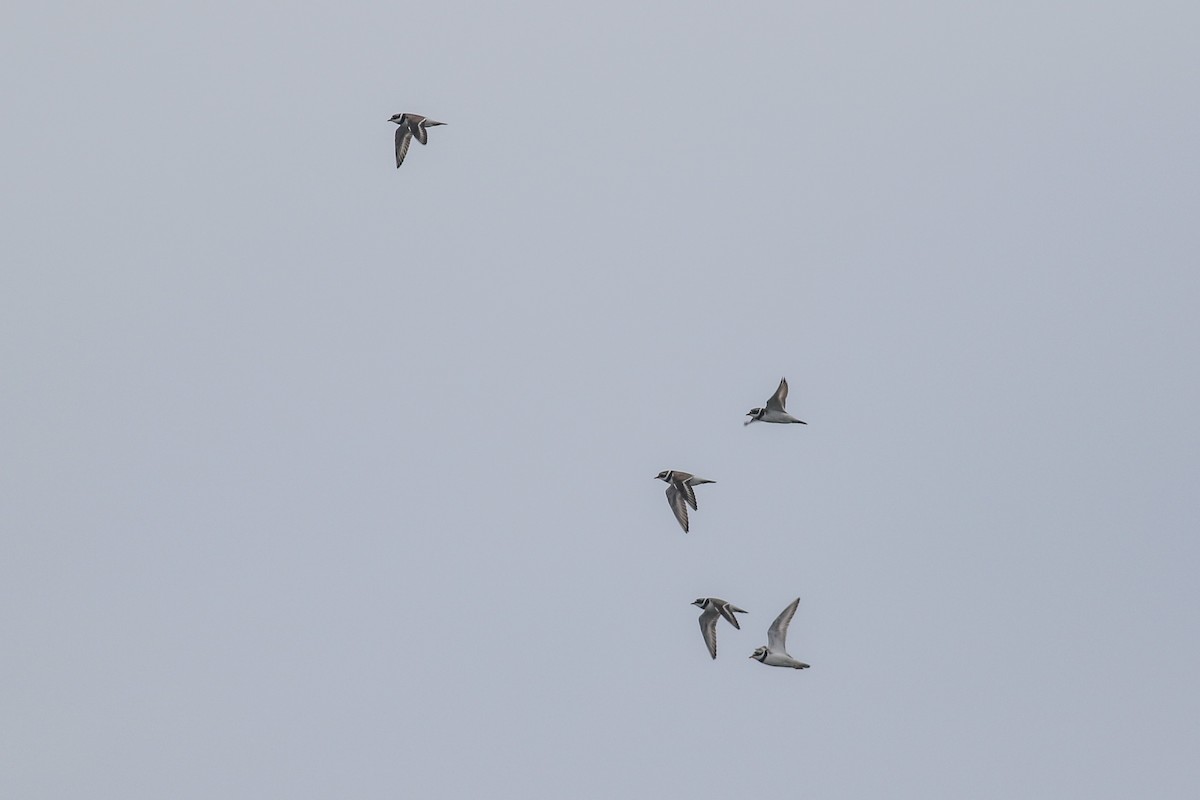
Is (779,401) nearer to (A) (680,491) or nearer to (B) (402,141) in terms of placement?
(A) (680,491)

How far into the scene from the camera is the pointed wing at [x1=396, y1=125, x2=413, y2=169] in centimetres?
5903

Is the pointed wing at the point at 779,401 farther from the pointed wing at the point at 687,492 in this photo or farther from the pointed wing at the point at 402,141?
the pointed wing at the point at 402,141

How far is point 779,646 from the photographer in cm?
5503

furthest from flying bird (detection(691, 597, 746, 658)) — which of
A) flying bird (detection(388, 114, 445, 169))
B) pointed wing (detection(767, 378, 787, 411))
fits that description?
flying bird (detection(388, 114, 445, 169))

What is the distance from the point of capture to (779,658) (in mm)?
54500

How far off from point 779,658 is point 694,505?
20.7ft

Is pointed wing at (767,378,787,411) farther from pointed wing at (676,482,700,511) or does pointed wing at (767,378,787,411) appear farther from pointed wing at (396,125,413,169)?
pointed wing at (396,125,413,169)

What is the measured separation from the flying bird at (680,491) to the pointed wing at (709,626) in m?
4.62

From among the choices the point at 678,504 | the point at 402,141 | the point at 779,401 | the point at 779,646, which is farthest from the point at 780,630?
the point at 402,141

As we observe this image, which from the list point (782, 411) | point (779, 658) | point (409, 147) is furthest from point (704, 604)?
point (409, 147)

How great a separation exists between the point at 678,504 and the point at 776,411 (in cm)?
497

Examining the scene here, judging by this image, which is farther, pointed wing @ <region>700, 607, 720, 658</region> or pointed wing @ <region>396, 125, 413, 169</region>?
pointed wing @ <region>396, 125, 413, 169</region>

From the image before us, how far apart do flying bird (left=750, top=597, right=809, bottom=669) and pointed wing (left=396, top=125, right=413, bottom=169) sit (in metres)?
22.6

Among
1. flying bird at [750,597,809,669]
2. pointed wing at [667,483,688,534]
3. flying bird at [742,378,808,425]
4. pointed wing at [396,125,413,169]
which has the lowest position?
flying bird at [750,597,809,669]
